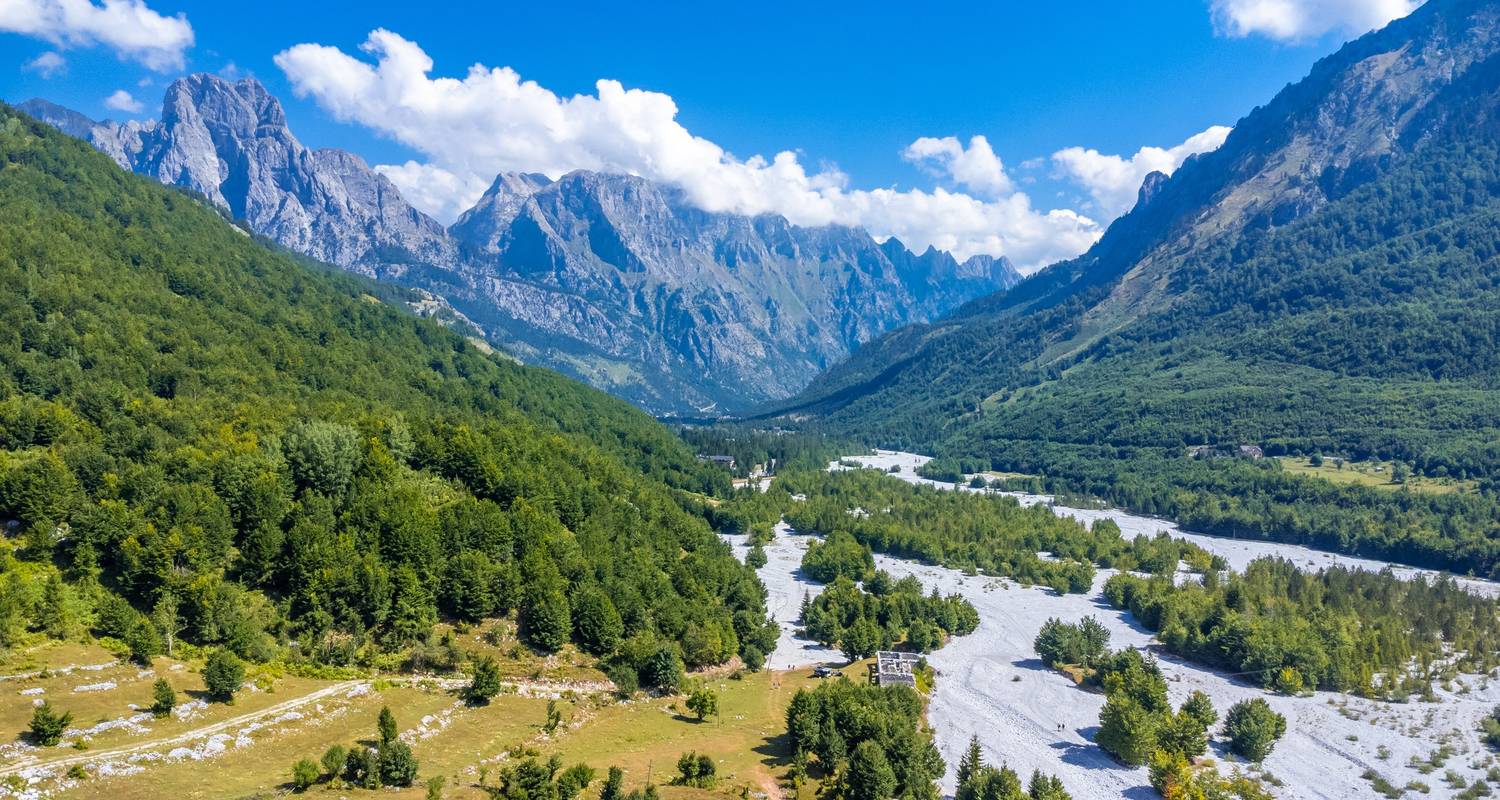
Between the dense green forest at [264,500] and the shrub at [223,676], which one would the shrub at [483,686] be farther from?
the shrub at [223,676]

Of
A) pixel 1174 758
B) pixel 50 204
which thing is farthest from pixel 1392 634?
pixel 50 204

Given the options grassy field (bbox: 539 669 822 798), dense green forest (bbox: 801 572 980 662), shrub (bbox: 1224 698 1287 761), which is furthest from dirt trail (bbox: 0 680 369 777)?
shrub (bbox: 1224 698 1287 761)

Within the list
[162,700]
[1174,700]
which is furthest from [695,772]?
[1174,700]

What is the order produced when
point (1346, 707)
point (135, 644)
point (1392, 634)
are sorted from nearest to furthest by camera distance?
point (135, 644) < point (1346, 707) < point (1392, 634)

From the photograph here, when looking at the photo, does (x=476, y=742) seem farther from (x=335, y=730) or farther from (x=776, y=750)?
(x=776, y=750)

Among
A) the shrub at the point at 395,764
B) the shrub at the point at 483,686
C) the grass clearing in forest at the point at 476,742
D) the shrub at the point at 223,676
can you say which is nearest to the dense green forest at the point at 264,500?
the shrub at the point at 223,676

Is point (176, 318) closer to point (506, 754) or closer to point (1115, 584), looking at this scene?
point (506, 754)

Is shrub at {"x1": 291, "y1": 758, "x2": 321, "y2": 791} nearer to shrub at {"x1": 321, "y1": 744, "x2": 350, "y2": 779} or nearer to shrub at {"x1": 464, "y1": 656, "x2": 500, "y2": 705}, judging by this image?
shrub at {"x1": 321, "y1": 744, "x2": 350, "y2": 779}
